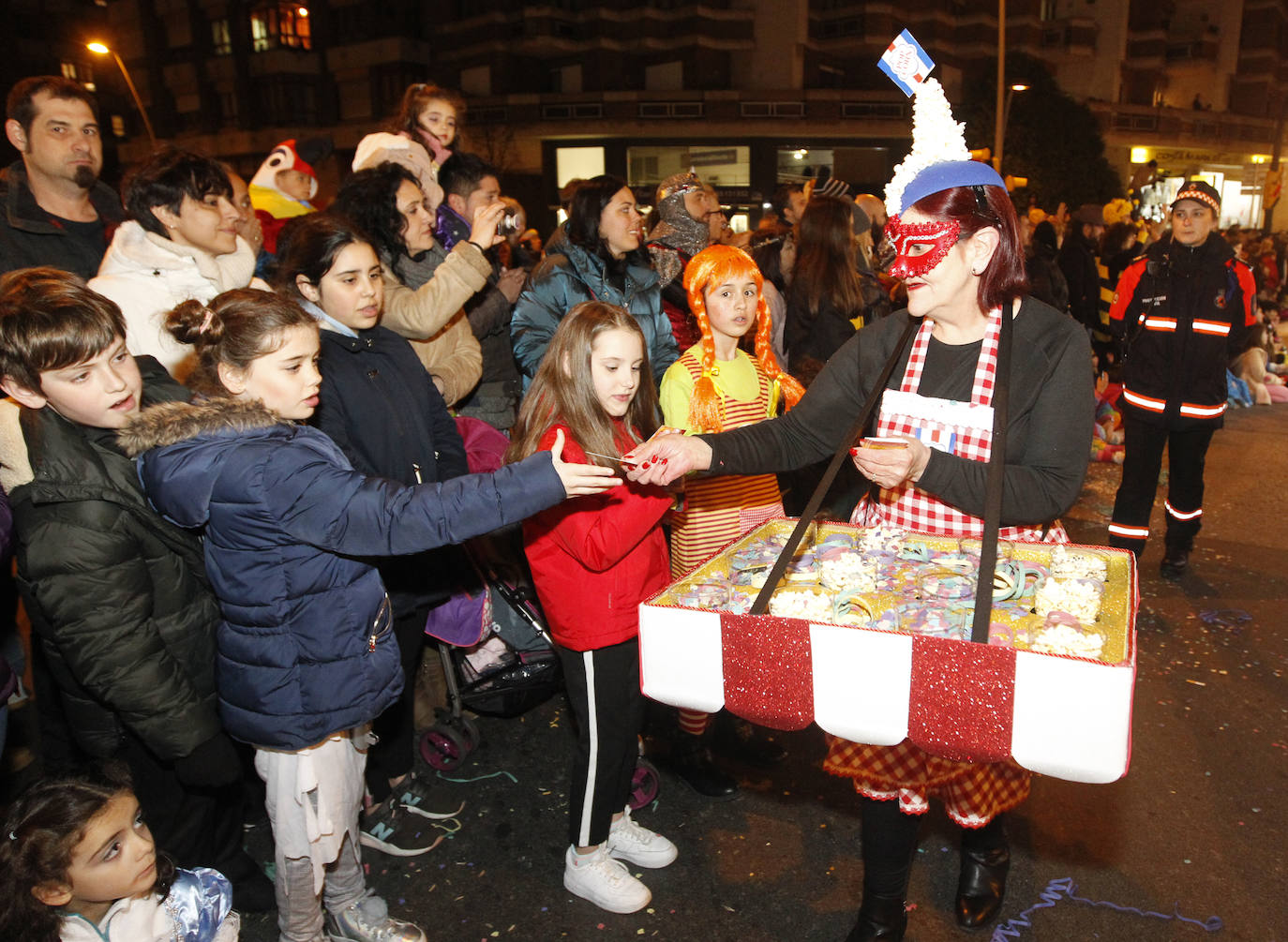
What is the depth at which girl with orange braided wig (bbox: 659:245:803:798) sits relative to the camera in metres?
3.54

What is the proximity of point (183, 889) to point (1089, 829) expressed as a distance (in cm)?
311

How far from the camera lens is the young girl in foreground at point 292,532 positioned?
2.17m

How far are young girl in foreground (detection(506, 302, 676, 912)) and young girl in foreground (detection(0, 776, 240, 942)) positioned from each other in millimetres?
1231

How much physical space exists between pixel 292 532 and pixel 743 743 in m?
2.30

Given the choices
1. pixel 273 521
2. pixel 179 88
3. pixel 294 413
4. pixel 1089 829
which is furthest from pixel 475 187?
pixel 179 88

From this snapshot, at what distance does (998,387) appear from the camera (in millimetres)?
2096

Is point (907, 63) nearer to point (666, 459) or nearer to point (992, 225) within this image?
point (992, 225)

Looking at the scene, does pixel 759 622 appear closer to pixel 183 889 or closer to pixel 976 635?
pixel 976 635

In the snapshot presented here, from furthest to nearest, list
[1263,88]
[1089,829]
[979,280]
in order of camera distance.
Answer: [1263,88] < [1089,829] < [979,280]

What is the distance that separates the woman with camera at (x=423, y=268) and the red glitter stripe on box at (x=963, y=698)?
8.40 ft

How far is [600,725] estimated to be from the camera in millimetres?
2734

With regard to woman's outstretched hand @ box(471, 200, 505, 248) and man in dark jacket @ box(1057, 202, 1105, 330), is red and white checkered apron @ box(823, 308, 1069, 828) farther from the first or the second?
man in dark jacket @ box(1057, 202, 1105, 330)

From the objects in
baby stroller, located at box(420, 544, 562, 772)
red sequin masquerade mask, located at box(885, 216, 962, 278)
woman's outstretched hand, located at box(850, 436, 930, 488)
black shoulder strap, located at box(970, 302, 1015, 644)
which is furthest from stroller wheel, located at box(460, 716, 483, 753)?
red sequin masquerade mask, located at box(885, 216, 962, 278)

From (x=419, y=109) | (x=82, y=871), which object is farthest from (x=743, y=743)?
(x=419, y=109)
